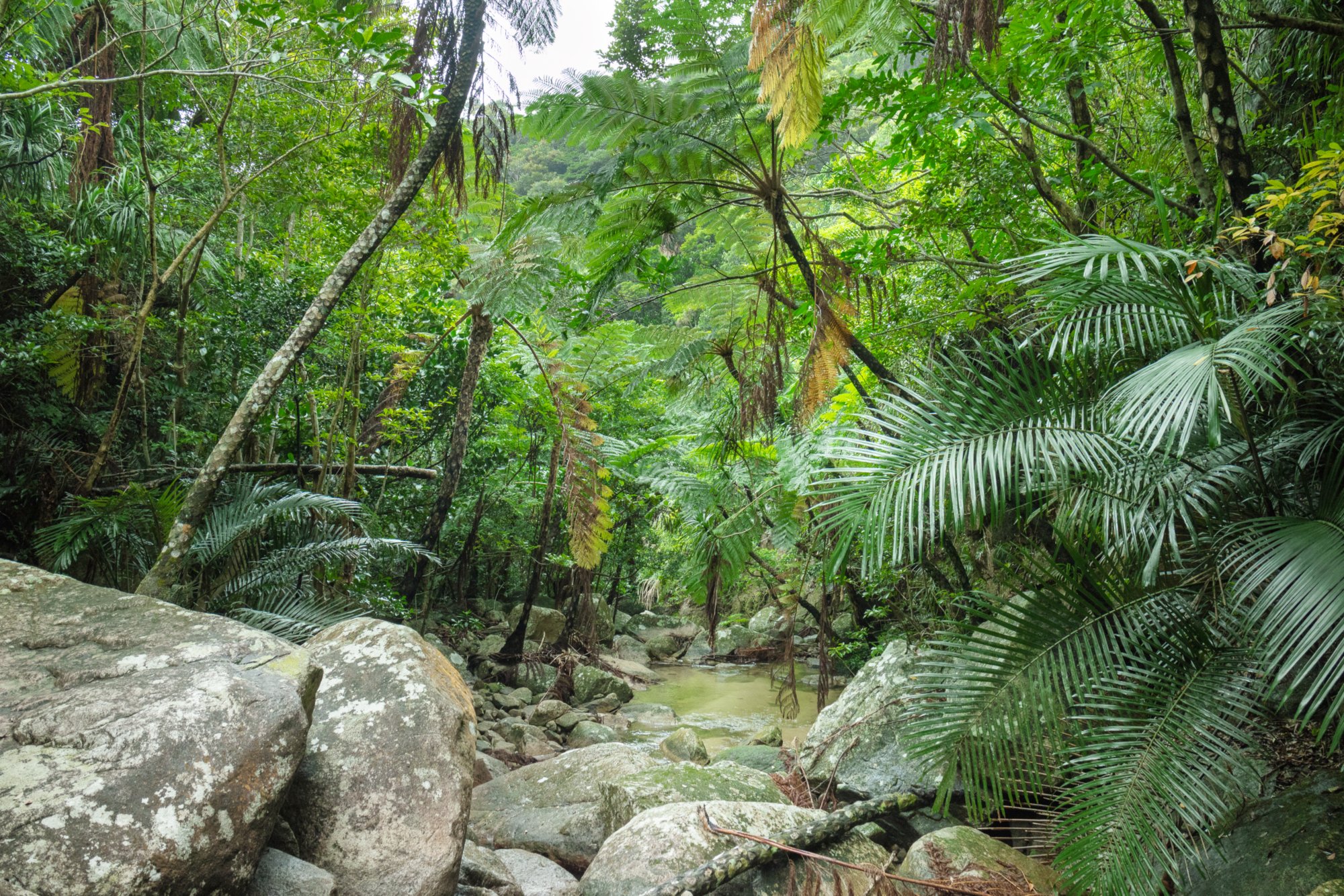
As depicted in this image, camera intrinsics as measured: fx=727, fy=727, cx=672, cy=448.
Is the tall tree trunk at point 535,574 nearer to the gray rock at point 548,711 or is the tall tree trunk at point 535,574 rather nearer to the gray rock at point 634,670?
the gray rock at point 634,670

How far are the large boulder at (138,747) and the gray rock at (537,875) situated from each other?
69.9 inches

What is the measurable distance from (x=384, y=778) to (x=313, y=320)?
3150mm

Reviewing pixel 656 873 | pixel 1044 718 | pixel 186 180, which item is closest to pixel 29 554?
pixel 186 180

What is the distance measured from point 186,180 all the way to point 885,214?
756 centimetres

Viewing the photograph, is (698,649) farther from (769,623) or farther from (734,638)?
(769,623)

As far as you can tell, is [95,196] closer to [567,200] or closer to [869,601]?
[567,200]

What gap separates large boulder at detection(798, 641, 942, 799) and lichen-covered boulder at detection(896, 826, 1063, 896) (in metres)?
0.85

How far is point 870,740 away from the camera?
510cm

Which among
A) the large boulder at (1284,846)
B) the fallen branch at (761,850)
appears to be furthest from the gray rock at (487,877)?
the large boulder at (1284,846)

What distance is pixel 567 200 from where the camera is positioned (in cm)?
411

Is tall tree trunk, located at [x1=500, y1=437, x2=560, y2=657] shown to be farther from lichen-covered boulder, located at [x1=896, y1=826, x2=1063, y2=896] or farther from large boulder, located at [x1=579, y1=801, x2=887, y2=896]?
lichen-covered boulder, located at [x1=896, y1=826, x2=1063, y2=896]

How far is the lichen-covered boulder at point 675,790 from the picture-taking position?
4.39 meters

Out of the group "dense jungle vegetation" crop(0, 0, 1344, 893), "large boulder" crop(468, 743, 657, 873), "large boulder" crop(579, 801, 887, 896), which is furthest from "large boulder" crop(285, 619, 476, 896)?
"dense jungle vegetation" crop(0, 0, 1344, 893)

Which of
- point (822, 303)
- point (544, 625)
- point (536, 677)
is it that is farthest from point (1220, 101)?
point (544, 625)
